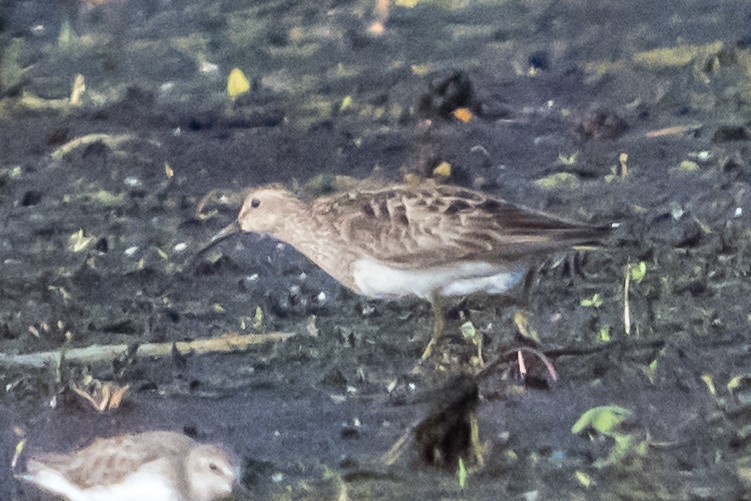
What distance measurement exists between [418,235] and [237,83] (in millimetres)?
271

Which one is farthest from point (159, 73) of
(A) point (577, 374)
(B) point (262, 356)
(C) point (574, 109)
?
(A) point (577, 374)

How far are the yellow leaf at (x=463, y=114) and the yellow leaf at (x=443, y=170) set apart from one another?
2.0 inches

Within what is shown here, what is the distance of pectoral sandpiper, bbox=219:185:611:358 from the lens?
29.1 inches

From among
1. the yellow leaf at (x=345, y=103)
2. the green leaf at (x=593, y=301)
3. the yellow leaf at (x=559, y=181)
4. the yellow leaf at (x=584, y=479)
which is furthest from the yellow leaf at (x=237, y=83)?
the yellow leaf at (x=584, y=479)

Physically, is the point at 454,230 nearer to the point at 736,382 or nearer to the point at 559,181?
the point at 559,181

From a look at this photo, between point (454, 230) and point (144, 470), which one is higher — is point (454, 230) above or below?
above

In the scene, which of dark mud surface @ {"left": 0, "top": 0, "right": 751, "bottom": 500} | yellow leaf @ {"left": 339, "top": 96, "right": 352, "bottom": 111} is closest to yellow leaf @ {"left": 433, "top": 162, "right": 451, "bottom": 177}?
dark mud surface @ {"left": 0, "top": 0, "right": 751, "bottom": 500}

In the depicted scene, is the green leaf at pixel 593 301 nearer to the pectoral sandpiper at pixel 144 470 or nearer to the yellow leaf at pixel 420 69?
the yellow leaf at pixel 420 69

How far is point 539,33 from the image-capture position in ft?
2.46

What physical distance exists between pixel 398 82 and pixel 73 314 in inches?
18.1

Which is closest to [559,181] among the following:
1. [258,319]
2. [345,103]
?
[345,103]

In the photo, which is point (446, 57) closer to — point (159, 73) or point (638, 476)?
point (159, 73)

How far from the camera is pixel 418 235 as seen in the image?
2.44 ft

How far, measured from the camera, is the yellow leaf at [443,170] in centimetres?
76
